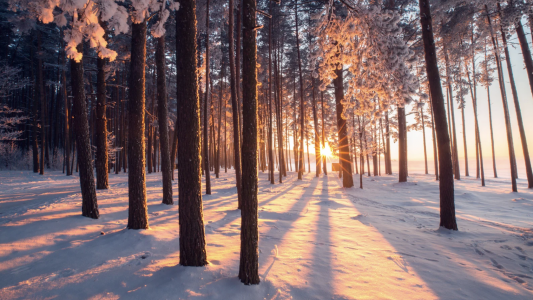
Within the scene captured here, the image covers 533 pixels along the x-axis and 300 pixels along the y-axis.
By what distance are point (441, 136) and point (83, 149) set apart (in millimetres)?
9810

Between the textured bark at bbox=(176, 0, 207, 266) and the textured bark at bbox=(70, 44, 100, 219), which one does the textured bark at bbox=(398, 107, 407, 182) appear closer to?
the textured bark at bbox=(176, 0, 207, 266)

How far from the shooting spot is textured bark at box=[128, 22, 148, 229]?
534cm

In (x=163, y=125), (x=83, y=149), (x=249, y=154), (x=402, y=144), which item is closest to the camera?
(x=249, y=154)

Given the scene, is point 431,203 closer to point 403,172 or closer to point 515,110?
point 403,172

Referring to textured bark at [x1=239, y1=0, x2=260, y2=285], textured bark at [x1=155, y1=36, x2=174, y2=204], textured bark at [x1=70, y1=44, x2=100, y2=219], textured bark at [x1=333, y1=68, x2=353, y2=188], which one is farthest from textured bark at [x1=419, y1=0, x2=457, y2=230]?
textured bark at [x1=70, y1=44, x2=100, y2=219]

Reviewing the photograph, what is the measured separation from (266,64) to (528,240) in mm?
18823

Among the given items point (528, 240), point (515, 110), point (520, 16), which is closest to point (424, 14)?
point (528, 240)

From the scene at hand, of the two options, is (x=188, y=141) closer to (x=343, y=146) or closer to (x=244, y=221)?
(x=244, y=221)

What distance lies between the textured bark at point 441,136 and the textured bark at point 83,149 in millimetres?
9543

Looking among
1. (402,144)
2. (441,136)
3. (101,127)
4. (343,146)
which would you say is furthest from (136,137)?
(402,144)

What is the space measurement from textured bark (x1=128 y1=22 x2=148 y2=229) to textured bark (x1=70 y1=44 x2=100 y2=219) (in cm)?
167

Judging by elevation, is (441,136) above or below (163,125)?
below

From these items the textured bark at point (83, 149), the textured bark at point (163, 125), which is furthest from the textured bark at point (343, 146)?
the textured bark at point (83, 149)

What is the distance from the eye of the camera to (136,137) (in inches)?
213
